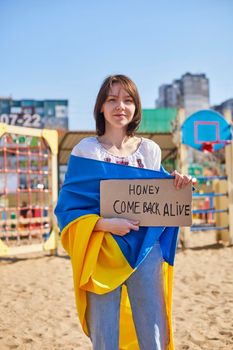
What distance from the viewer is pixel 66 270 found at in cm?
567

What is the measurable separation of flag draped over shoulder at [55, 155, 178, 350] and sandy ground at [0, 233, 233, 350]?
139cm

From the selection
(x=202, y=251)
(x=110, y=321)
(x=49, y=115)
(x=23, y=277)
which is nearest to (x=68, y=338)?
(x=110, y=321)

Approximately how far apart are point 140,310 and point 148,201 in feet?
1.45

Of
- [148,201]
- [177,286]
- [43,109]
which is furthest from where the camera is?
[43,109]

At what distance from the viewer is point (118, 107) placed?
1622 millimetres

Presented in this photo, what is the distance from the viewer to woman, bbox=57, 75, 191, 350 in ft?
4.90

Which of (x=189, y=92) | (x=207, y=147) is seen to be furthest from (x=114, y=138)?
(x=189, y=92)

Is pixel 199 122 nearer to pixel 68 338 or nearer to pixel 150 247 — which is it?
pixel 68 338

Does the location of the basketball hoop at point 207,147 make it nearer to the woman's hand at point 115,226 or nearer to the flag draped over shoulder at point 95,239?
the flag draped over shoulder at point 95,239

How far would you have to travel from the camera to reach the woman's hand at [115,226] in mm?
1492

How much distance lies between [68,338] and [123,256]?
170 cm

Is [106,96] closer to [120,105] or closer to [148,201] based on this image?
[120,105]

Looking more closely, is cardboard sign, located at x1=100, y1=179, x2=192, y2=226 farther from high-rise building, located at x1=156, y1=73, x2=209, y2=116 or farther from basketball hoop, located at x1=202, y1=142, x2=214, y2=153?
high-rise building, located at x1=156, y1=73, x2=209, y2=116

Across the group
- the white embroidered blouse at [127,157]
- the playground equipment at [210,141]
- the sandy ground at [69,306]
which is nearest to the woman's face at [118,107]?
the white embroidered blouse at [127,157]
